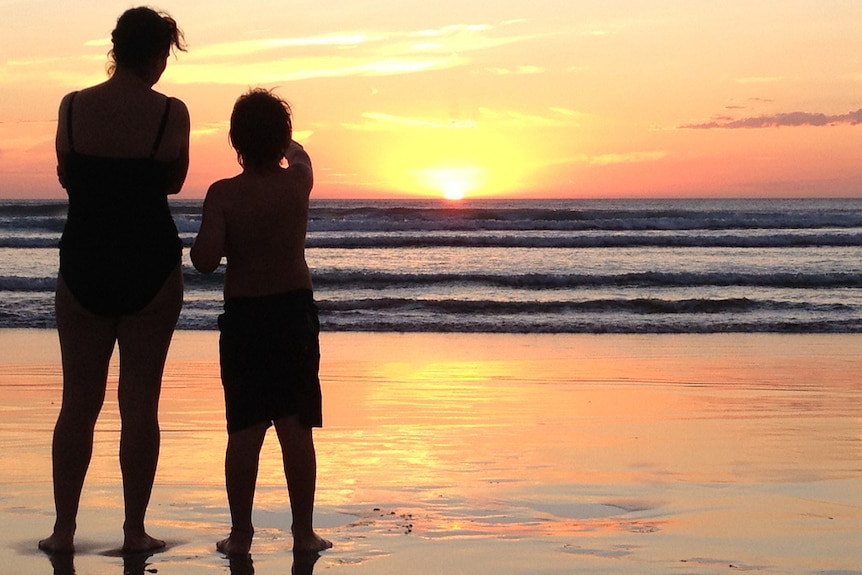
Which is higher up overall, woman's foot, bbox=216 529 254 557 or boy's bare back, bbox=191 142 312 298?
boy's bare back, bbox=191 142 312 298

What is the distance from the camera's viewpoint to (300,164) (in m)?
3.42

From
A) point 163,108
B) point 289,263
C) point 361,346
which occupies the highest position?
point 163,108

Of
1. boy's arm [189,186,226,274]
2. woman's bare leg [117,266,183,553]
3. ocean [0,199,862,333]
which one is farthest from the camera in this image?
ocean [0,199,862,333]

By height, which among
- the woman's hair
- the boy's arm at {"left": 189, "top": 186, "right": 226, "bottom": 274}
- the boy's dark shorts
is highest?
the woman's hair

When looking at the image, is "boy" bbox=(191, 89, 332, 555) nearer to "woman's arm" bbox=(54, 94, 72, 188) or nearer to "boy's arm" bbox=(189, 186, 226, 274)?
"boy's arm" bbox=(189, 186, 226, 274)

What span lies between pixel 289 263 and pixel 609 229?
85.1 ft

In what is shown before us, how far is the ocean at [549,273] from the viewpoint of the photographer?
11.9 m

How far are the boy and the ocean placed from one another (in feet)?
25.2

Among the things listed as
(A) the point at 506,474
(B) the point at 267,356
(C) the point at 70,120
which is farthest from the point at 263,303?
(A) the point at 506,474

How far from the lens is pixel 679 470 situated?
4.57 meters

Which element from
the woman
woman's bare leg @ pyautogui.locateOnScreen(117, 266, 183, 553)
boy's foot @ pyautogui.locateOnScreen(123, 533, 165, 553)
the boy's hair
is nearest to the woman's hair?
the woman

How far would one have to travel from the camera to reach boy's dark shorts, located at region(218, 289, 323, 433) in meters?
3.33

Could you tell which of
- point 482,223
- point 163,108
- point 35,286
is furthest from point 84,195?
point 482,223

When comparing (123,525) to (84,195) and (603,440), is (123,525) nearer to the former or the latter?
(84,195)
